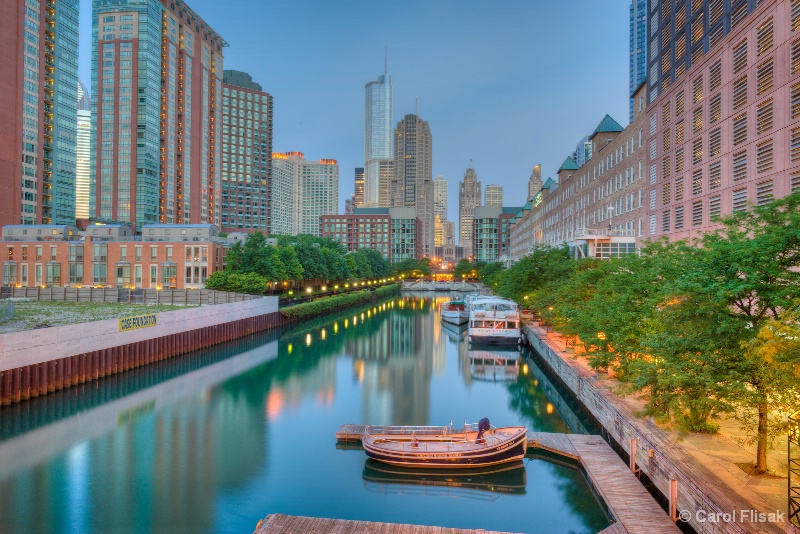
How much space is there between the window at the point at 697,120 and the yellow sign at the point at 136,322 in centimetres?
4968

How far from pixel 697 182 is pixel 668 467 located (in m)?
32.5

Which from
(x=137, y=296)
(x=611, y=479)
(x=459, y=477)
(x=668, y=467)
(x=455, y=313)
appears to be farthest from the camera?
(x=455, y=313)

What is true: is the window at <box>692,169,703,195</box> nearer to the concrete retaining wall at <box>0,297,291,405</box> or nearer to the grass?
the concrete retaining wall at <box>0,297,291,405</box>

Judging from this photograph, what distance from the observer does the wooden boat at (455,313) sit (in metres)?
83.6

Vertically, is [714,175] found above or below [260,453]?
above

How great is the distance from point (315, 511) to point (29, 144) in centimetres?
14209

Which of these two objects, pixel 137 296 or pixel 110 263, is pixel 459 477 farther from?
pixel 110 263

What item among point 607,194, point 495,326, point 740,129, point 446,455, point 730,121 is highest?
point 730,121

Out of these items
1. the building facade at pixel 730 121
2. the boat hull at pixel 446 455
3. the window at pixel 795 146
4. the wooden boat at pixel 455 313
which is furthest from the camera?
the wooden boat at pixel 455 313

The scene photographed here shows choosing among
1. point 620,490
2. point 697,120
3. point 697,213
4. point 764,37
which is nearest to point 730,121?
point 697,120

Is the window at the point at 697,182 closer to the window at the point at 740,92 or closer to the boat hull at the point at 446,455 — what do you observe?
the window at the point at 740,92

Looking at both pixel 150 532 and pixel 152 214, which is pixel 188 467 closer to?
pixel 150 532

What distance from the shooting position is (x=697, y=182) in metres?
44.1

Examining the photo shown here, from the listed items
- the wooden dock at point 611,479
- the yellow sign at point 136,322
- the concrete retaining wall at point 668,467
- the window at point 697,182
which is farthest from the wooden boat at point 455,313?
the wooden dock at point 611,479
